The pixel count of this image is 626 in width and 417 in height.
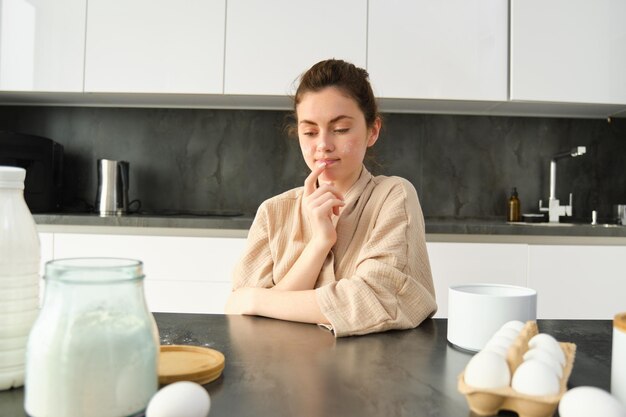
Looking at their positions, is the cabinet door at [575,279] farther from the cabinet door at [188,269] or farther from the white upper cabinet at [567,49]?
the cabinet door at [188,269]

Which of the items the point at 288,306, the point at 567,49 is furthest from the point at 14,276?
the point at 567,49

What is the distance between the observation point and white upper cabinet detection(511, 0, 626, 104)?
242 centimetres

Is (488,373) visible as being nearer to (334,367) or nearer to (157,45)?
(334,367)

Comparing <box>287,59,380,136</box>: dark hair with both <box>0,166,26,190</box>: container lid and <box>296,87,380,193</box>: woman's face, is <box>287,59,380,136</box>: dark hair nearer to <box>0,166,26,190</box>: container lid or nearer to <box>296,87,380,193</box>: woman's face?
<box>296,87,380,193</box>: woman's face

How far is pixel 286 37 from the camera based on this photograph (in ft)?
8.04

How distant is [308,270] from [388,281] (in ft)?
0.68

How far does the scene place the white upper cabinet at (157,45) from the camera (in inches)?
97.4

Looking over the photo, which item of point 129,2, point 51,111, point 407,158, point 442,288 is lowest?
point 442,288

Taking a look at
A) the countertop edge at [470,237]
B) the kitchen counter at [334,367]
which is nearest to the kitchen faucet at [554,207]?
the countertop edge at [470,237]

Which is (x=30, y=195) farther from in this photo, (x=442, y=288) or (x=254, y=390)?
(x=254, y=390)

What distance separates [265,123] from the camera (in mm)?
2842

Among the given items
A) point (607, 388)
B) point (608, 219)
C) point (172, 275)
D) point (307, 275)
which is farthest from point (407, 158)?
point (607, 388)

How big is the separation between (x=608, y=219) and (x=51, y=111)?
3018mm

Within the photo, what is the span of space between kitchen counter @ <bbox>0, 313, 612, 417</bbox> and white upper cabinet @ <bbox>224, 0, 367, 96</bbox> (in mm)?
1746
